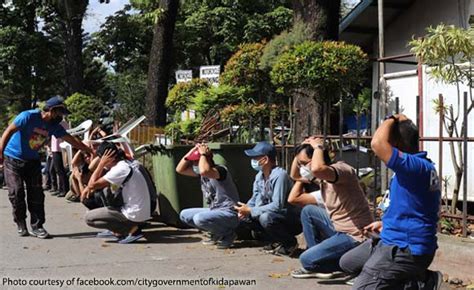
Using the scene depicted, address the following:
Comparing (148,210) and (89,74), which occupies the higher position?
(89,74)

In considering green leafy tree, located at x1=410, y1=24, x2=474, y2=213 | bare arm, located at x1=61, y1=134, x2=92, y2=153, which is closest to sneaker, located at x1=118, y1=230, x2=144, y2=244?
bare arm, located at x1=61, y1=134, x2=92, y2=153

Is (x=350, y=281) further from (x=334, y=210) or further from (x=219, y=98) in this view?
(x=219, y=98)

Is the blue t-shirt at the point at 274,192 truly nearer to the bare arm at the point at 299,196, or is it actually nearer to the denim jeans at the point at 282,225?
the denim jeans at the point at 282,225

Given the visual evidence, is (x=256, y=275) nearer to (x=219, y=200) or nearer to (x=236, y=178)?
(x=219, y=200)

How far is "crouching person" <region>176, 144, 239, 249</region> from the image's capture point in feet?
23.1

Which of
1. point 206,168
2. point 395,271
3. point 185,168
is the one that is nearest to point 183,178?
point 185,168

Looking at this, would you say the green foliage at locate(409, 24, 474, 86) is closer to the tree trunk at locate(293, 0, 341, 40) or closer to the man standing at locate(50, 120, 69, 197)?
the tree trunk at locate(293, 0, 341, 40)

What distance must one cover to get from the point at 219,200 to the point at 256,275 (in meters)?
1.38

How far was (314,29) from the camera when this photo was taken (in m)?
9.05

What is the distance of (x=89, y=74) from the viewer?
39.2 m

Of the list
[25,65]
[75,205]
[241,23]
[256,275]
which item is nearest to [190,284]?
[256,275]

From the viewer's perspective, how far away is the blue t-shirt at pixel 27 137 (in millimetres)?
7848

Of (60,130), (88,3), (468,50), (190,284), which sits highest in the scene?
(88,3)

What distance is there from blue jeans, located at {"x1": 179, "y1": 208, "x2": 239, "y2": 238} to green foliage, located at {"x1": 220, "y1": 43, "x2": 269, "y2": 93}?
2.99 metres
